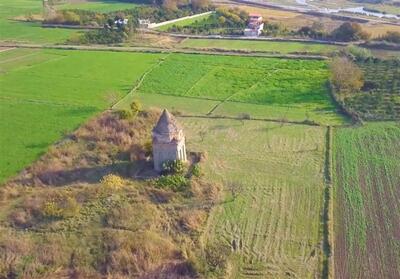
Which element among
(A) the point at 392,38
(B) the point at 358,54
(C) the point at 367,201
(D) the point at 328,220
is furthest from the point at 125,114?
(A) the point at 392,38

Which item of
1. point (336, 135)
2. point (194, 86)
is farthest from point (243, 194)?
point (194, 86)

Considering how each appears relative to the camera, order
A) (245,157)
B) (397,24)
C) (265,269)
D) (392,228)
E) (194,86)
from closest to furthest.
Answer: (265,269) → (392,228) → (245,157) → (194,86) → (397,24)

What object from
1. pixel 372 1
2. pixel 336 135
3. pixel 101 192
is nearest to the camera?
pixel 101 192

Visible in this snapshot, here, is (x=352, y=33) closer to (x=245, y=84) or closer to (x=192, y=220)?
(x=245, y=84)

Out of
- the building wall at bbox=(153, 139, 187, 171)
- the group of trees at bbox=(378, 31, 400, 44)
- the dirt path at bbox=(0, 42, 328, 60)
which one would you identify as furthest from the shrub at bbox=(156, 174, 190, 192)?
the group of trees at bbox=(378, 31, 400, 44)

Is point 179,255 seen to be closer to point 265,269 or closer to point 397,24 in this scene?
point 265,269

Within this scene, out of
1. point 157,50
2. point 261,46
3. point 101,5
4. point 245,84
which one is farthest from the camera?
point 101,5

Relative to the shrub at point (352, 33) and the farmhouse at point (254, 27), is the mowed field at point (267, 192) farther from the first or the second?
Result: the farmhouse at point (254, 27)
